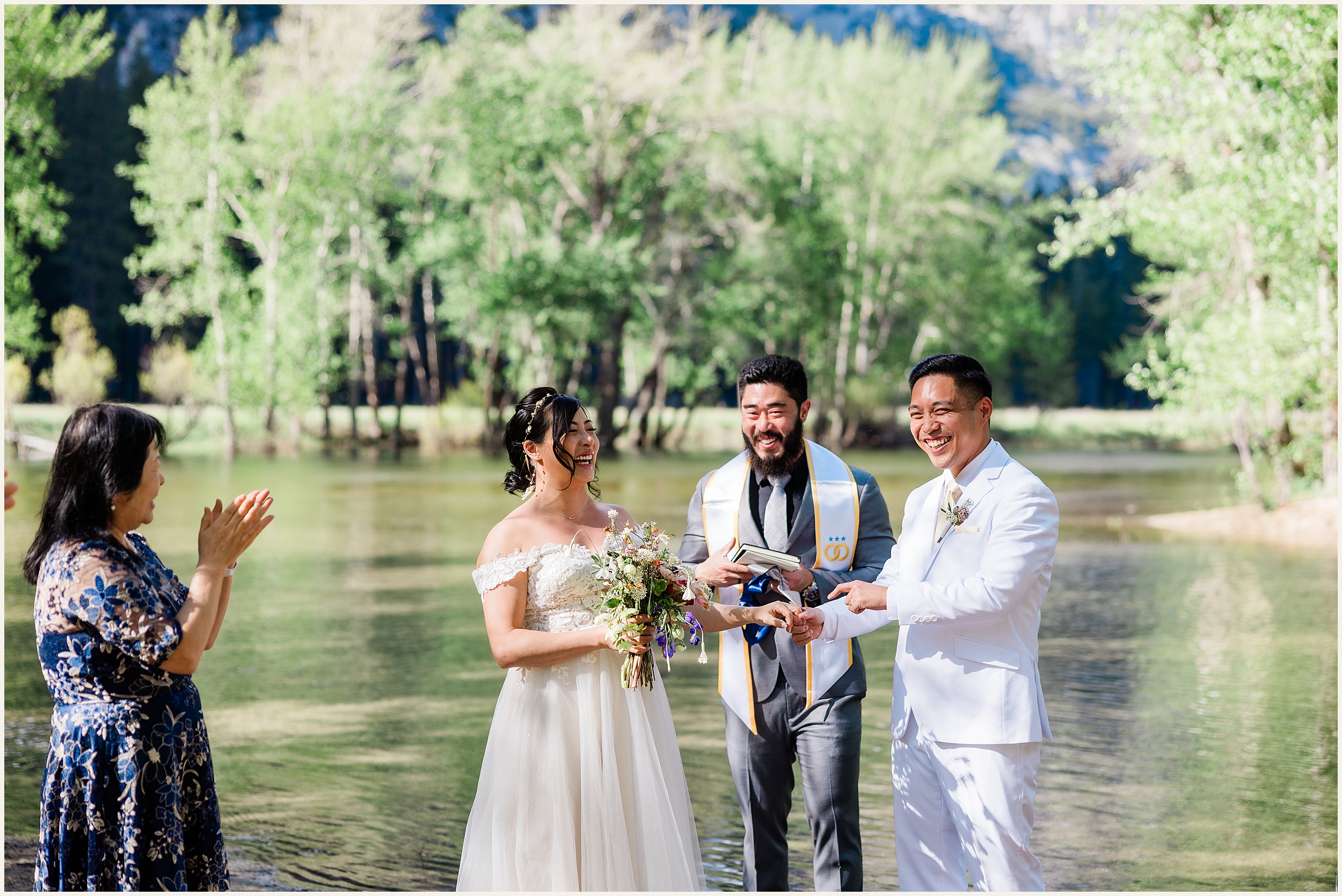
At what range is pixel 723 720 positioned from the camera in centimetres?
879

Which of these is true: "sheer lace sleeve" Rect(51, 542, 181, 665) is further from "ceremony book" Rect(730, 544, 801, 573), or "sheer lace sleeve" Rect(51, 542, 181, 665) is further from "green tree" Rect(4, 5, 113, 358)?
"green tree" Rect(4, 5, 113, 358)

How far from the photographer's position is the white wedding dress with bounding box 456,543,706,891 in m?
3.92

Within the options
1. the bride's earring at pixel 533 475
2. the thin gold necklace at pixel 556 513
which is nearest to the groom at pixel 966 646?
the thin gold necklace at pixel 556 513

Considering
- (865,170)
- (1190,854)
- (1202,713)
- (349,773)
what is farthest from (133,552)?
(865,170)

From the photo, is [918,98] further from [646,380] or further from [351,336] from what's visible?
[351,336]

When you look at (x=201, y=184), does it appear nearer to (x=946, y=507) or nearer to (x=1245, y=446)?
(x=1245, y=446)

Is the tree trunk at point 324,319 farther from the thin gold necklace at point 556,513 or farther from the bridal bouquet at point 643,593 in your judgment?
the bridal bouquet at point 643,593

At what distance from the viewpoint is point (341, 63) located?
43.8m

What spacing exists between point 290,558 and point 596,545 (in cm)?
1361

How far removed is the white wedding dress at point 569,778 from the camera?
3918 mm

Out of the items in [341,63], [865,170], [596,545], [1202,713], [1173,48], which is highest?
[341,63]

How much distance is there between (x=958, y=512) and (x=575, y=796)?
1.53m

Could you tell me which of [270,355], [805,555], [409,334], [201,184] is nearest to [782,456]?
[805,555]

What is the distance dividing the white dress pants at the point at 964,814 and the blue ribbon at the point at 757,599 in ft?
1.92
